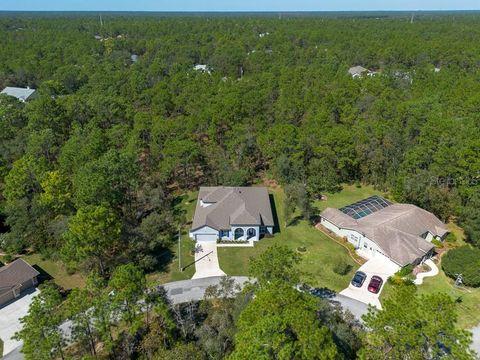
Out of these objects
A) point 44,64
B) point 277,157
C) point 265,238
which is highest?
point 44,64

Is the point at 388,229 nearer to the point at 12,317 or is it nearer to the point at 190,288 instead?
the point at 190,288

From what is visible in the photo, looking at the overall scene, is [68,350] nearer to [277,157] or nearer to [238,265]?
[238,265]

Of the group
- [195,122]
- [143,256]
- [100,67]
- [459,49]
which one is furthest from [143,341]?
[459,49]

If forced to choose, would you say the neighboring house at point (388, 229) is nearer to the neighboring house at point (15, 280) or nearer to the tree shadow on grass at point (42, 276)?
the tree shadow on grass at point (42, 276)

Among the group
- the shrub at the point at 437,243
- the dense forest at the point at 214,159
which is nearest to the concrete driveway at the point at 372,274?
the dense forest at the point at 214,159

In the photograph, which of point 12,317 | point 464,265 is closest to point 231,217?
point 12,317

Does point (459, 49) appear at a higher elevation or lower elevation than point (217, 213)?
higher

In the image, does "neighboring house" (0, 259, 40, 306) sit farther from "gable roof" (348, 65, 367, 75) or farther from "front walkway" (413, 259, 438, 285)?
"gable roof" (348, 65, 367, 75)
